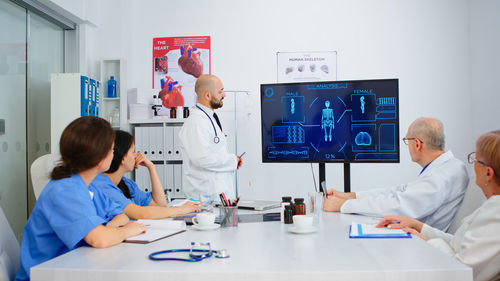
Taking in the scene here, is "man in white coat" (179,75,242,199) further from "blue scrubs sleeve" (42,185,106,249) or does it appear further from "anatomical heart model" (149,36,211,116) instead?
"blue scrubs sleeve" (42,185,106,249)

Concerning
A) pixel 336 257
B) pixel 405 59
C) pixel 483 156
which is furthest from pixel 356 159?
pixel 405 59

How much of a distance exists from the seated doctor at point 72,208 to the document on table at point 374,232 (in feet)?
2.64

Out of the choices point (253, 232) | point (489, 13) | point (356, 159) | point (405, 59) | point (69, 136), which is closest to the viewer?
point (69, 136)

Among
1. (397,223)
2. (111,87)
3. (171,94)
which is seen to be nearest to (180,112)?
(171,94)

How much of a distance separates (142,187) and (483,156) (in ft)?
10.5

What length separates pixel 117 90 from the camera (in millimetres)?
4156

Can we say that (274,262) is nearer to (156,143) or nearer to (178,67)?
(156,143)

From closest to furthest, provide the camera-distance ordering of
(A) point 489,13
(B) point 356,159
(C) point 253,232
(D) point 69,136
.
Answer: (D) point 69,136
(C) point 253,232
(B) point 356,159
(A) point 489,13

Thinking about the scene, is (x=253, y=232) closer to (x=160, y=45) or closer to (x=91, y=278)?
(x=91, y=278)

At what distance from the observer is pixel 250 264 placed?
1.16m

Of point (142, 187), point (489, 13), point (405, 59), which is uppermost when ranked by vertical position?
point (489, 13)

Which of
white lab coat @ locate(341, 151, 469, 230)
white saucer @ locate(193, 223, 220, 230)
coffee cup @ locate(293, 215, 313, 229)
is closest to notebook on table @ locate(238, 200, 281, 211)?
white lab coat @ locate(341, 151, 469, 230)

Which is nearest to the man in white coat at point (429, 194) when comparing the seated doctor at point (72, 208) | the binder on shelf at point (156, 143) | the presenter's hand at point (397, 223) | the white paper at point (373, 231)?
the presenter's hand at point (397, 223)

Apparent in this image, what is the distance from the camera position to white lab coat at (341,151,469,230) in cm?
203
